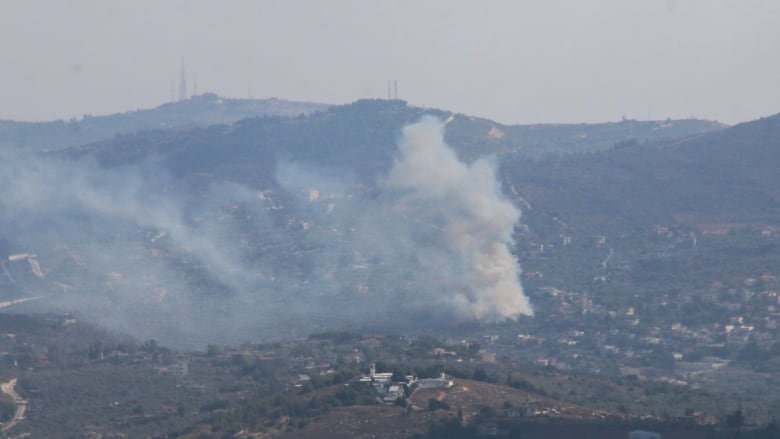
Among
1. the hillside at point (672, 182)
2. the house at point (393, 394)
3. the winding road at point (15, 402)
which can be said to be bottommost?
the winding road at point (15, 402)

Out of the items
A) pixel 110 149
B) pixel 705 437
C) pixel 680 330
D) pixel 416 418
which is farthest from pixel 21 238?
pixel 705 437

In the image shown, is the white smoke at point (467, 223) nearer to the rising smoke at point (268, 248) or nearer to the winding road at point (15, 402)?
the rising smoke at point (268, 248)

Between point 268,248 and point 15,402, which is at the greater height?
point 268,248

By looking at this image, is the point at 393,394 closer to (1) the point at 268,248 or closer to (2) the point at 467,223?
(2) the point at 467,223

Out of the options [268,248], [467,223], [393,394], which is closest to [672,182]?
[467,223]

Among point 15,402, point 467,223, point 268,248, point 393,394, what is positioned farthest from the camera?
point 268,248

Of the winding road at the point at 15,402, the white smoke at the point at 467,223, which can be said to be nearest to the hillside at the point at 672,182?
the white smoke at the point at 467,223

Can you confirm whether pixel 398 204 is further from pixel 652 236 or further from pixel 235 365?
pixel 235 365
